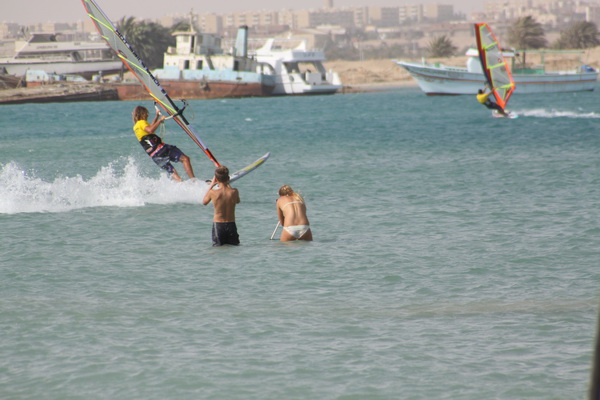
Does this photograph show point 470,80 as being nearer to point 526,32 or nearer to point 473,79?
point 473,79

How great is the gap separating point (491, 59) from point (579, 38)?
103263 millimetres

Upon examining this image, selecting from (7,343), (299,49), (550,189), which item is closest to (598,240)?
(550,189)

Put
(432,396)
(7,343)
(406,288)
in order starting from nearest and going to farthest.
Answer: (432,396) < (7,343) < (406,288)

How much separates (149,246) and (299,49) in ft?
226

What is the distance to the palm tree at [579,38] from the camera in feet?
415

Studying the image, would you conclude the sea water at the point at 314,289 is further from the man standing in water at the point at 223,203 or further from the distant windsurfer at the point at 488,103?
the distant windsurfer at the point at 488,103

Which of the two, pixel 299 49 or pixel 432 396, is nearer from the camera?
pixel 432 396

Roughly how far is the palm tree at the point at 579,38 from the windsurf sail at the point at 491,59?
10078 centimetres

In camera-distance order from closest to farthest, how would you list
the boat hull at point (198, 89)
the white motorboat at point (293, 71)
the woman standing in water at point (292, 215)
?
the woman standing in water at point (292, 215), the boat hull at point (198, 89), the white motorboat at point (293, 71)

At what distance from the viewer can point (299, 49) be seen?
78.7 m

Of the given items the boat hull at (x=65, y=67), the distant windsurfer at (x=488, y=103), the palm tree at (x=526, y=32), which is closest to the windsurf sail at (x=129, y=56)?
the distant windsurfer at (x=488, y=103)

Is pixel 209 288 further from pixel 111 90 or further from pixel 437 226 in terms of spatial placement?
pixel 111 90

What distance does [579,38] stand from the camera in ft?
415

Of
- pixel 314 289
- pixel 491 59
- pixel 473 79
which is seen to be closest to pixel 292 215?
pixel 314 289
